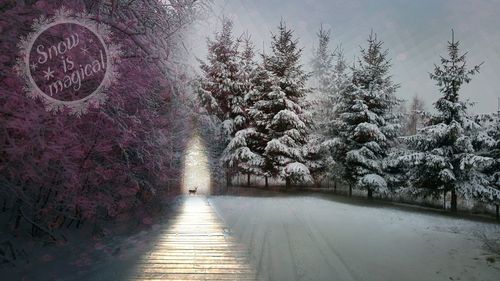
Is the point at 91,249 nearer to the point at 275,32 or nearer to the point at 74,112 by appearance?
the point at 74,112

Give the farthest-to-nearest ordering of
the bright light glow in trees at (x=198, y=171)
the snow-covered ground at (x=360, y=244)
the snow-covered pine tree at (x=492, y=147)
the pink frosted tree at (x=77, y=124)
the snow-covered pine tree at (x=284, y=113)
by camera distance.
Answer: the snow-covered pine tree at (x=284, y=113) → the bright light glow in trees at (x=198, y=171) → the snow-covered pine tree at (x=492, y=147) → the snow-covered ground at (x=360, y=244) → the pink frosted tree at (x=77, y=124)

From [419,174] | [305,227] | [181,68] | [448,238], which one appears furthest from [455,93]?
[181,68]

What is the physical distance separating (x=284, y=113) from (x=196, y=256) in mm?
15632

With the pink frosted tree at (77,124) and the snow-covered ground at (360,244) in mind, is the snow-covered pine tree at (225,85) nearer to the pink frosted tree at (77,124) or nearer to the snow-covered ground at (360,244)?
the snow-covered ground at (360,244)

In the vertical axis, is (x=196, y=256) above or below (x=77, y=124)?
below

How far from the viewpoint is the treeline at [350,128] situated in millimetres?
15477

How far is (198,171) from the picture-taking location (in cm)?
2114

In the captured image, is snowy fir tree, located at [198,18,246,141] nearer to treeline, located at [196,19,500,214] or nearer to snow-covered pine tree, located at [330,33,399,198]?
treeline, located at [196,19,500,214]

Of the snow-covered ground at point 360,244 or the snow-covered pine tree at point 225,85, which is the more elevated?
the snow-covered pine tree at point 225,85

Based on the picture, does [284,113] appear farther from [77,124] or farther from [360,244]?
[77,124]

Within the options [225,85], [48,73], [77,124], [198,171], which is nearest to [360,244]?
[77,124]

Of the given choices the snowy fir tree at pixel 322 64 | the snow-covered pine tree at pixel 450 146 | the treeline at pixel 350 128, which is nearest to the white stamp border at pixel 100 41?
the treeline at pixel 350 128

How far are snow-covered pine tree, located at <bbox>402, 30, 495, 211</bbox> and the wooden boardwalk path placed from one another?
1169 centimetres

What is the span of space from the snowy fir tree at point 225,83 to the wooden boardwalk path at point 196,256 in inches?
555
